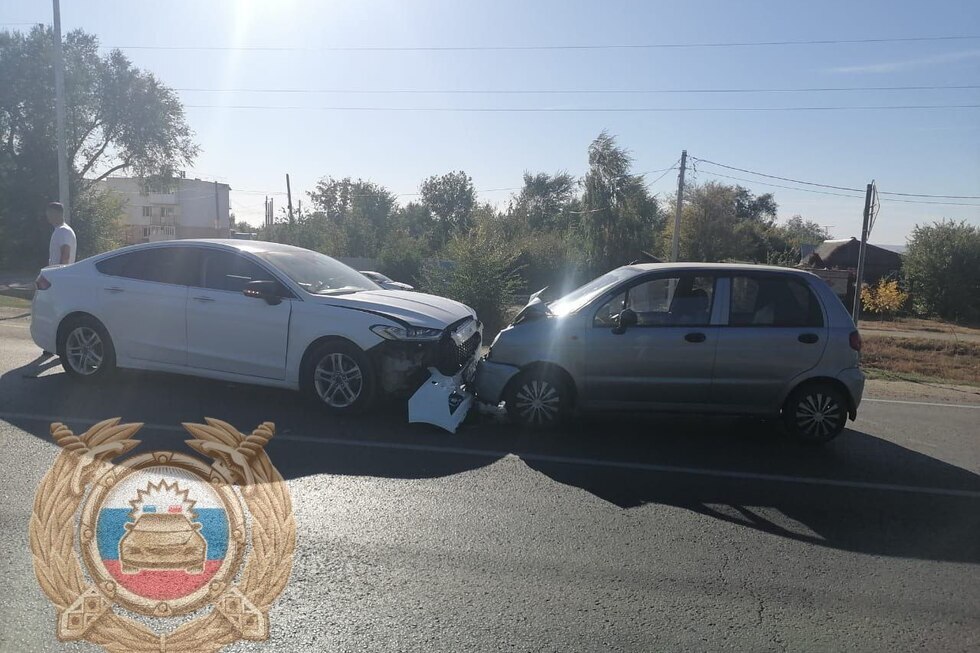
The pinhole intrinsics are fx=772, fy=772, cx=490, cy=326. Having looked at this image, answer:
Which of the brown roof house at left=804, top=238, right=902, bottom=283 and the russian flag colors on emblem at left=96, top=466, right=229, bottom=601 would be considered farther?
the brown roof house at left=804, top=238, right=902, bottom=283

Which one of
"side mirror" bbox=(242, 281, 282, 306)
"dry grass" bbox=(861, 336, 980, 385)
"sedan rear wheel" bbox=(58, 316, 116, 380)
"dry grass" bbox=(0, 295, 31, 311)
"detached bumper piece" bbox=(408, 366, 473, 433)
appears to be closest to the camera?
"detached bumper piece" bbox=(408, 366, 473, 433)

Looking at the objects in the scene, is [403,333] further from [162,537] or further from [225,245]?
[162,537]

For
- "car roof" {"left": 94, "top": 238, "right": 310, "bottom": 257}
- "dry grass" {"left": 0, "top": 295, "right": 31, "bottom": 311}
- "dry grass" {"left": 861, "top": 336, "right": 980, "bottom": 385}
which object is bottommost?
"dry grass" {"left": 861, "top": 336, "right": 980, "bottom": 385}

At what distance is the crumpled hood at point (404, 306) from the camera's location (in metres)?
7.37

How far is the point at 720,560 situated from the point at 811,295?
370 centimetres

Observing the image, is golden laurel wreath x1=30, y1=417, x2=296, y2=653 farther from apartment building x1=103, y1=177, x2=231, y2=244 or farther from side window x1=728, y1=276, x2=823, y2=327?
apartment building x1=103, y1=177, x2=231, y2=244

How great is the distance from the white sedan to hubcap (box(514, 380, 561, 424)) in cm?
75

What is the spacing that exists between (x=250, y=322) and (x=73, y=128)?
116 feet

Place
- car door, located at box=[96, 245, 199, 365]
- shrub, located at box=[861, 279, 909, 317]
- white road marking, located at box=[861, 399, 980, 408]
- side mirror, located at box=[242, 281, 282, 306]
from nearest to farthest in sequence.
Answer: side mirror, located at box=[242, 281, 282, 306]
car door, located at box=[96, 245, 199, 365]
white road marking, located at box=[861, 399, 980, 408]
shrub, located at box=[861, 279, 909, 317]

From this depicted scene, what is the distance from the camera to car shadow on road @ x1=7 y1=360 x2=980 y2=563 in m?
5.36

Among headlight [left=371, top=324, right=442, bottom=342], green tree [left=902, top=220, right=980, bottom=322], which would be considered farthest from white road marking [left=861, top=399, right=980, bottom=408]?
green tree [left=902, top=220, right=980, bottom=322]

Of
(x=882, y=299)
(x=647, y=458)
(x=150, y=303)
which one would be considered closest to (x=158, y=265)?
(x=150, y=303)

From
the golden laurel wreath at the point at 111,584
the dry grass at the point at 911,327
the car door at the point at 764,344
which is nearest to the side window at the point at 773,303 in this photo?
the car door at the point at 764,344

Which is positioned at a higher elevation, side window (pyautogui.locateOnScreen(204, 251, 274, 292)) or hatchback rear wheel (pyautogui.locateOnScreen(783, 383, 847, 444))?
side window (pyautogui.locateOnScreen(204, 251, 274, 292))
